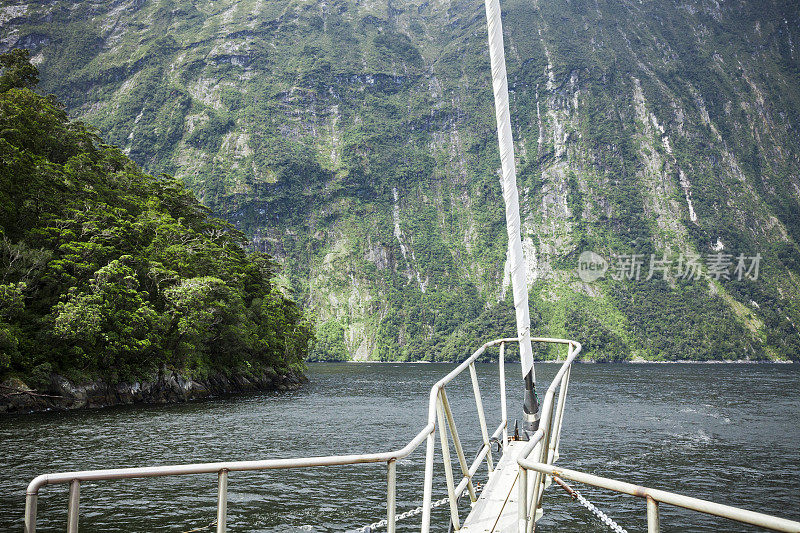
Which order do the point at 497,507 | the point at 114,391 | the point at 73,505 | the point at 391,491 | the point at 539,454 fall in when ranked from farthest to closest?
the point at 114,391, the point at 497,507, the point at 539,454, the point at 391,491, the point at 73,505

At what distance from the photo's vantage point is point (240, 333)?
50094mm

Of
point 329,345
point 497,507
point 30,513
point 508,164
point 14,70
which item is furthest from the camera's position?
point 329,345

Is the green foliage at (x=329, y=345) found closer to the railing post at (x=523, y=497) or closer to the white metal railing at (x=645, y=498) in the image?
the white metal railing at (x=645, y=498)

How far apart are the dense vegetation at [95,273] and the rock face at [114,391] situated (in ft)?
2.51

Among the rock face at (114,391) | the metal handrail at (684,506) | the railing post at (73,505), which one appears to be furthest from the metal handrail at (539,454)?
the rock face at (114,391)

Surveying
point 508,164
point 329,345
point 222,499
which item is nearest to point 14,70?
point 508,164

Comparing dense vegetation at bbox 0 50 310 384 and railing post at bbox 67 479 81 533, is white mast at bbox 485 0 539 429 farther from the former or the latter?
dense vegetation at bbox 0 50 310 384

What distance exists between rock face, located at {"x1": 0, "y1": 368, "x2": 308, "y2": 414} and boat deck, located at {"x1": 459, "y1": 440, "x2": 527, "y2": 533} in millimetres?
32915

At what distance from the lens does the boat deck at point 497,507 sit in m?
5.42

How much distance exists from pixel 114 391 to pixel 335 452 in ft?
73.7

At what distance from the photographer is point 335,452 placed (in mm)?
23156

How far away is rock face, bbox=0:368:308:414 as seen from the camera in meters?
31.1

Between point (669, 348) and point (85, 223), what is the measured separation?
548 feet

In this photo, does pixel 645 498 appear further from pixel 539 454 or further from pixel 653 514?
pixel 539 454
